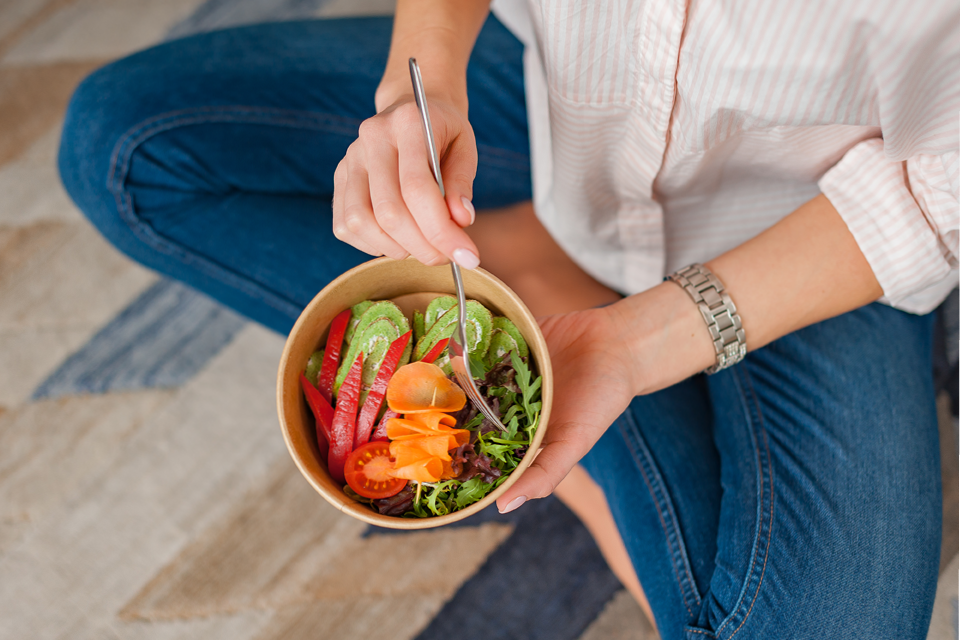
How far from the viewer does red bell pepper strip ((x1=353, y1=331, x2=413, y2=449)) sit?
68 centimetres

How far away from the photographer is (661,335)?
2.67 ft

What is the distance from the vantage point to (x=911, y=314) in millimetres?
968

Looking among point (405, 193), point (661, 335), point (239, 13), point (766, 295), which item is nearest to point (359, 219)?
point (405, 193)

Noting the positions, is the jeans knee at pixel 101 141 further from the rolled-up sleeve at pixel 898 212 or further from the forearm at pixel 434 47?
the rolled-up sleeve at pixel 898 212

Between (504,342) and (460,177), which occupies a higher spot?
(460,177)

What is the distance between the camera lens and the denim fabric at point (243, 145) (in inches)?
38.8

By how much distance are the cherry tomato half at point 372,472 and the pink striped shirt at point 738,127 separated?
520 millimetres

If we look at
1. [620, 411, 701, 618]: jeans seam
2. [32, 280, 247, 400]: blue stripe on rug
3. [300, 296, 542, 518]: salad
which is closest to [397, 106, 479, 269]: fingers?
[300, 296, 542, 518]: salad

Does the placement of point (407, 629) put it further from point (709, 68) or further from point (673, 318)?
point (709, 68)

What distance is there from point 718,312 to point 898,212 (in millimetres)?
246

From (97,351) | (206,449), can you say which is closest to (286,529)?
(206,449)

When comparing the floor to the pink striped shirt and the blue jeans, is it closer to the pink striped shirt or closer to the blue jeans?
the blue jeans

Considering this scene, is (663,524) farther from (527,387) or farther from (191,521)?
(191,521)

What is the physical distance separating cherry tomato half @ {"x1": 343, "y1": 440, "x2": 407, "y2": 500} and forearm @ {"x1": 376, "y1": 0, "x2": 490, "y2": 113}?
45cm
